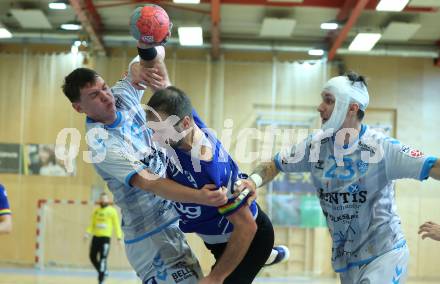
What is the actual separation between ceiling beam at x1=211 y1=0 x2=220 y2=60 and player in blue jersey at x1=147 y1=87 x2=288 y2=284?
10994 millimetres

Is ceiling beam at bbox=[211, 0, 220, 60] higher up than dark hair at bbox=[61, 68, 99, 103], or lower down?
higher up

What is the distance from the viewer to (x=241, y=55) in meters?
18.8

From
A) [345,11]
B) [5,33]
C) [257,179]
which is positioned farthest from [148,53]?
[5,33]

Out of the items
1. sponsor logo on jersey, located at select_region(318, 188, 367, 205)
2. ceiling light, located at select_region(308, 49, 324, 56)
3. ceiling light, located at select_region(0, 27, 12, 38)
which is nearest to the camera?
sponsor logo on jersey, located at select_region(318, 188, 367, 205)

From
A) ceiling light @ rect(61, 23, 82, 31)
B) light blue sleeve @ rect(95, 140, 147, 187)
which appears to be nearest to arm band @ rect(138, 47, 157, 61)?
light blue sleeve @ rect(95, 140, 147, 187)

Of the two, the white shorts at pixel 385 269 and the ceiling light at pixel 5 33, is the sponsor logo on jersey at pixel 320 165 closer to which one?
the white shorts at pixel 385 269

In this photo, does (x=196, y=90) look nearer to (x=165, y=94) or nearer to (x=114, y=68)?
(x=114, y=68)

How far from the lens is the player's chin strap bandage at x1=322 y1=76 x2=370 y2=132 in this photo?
197 inches

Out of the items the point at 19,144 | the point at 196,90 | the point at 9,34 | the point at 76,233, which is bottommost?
the point at 76,233

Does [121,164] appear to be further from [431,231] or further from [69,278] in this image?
[69,278]

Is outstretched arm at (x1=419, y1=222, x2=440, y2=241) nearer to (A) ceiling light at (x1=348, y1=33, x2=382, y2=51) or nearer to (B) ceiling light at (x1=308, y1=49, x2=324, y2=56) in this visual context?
(A) ceiling light at (x1=348, y1=33, x2=382, y2=51)

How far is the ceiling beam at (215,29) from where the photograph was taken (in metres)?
15.0

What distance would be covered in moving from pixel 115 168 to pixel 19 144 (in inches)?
584

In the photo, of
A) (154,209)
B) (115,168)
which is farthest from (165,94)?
(154,209)
